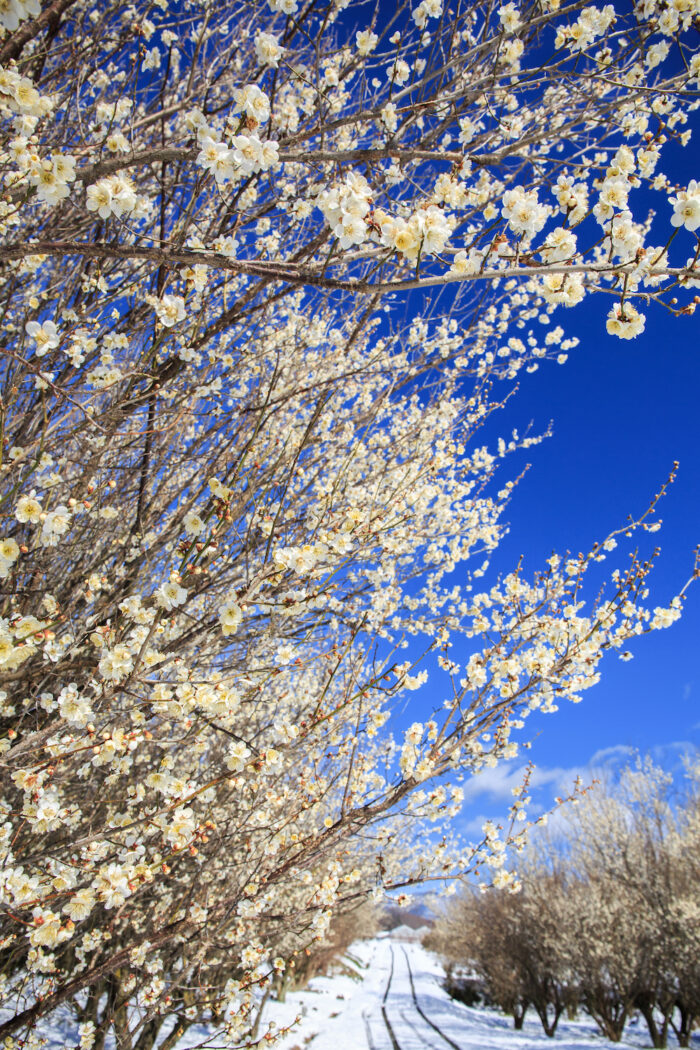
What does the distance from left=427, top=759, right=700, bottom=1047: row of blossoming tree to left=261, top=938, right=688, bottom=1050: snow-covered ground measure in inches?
31.0

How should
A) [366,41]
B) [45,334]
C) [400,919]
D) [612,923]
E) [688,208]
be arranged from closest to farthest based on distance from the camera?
[688,208] < [45,334] < [366,41] < [612,923] < [400,919]

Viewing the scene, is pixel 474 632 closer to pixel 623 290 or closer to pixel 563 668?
pixel 563 668

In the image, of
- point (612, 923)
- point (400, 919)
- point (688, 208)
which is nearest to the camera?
point (688, 208)

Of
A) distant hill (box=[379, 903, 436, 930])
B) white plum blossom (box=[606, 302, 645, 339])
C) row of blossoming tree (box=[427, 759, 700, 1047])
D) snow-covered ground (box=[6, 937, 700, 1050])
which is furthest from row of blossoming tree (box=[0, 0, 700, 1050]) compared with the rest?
distant hill (box=[379, 903, 436, 930])

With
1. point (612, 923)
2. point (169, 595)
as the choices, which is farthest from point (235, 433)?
point (612, 923)

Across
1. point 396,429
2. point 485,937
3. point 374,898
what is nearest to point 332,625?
point 374,898

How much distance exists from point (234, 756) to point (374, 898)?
113cm

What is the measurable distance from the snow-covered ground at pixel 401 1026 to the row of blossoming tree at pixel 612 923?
2.59 ft

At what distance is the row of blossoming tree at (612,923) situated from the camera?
1117 centimetres

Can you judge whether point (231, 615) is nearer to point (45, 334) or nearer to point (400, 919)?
point (45, 334)

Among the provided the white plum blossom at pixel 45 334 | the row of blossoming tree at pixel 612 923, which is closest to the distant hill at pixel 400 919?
the row of blossoming tree at pixel 612 923

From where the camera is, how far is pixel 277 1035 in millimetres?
3146

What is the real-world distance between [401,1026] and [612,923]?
582 cm

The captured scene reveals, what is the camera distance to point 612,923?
12.5 m
